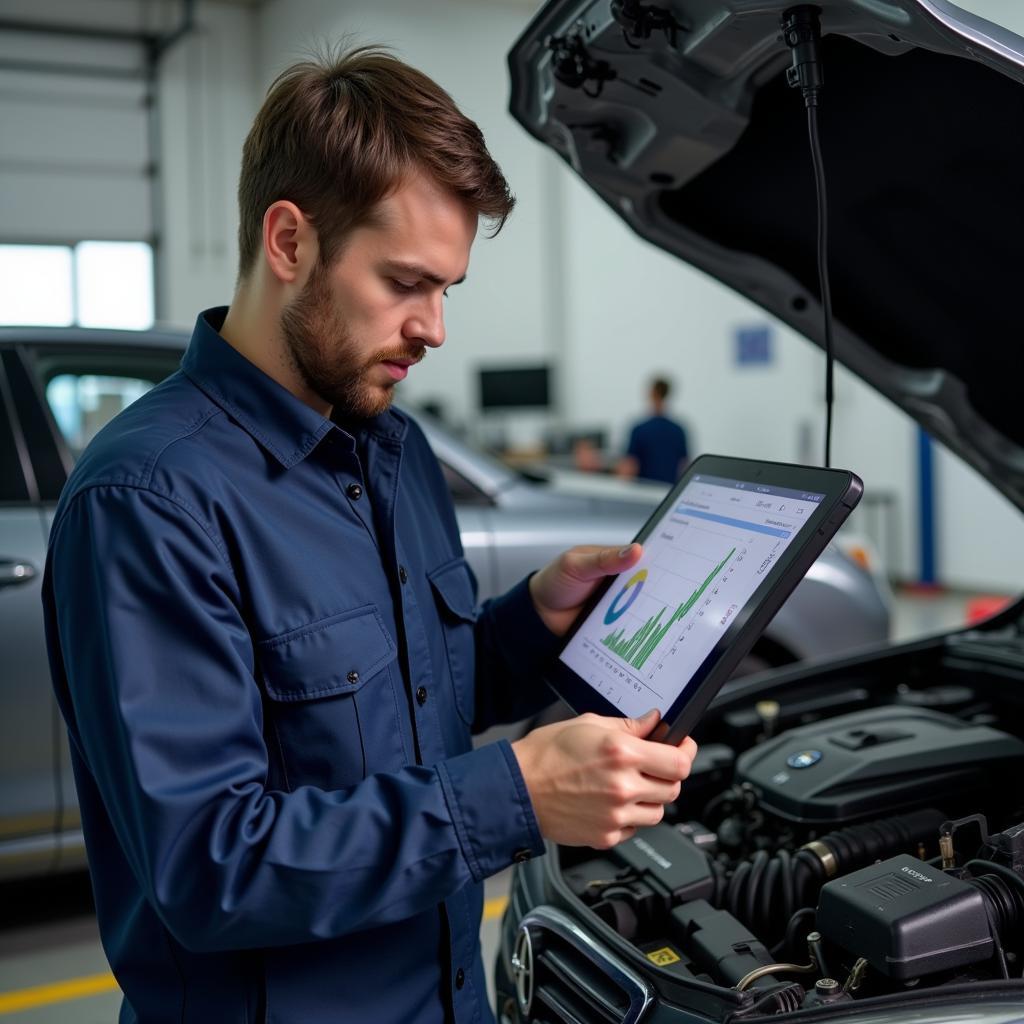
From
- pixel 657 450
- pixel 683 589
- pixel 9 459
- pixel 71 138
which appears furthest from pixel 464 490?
pixel 71 138

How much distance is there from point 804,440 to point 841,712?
6747 mm

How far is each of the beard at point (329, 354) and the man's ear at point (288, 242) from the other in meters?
0.02

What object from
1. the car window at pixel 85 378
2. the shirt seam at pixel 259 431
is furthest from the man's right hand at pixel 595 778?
the car window at pixel 85 378

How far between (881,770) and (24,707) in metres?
1.91

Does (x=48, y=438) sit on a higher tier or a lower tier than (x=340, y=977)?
higher

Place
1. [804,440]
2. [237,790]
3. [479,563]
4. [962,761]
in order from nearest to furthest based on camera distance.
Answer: [237,790] → [962,761] → [479,563] → [804,440]

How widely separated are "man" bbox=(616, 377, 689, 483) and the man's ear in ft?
21.3

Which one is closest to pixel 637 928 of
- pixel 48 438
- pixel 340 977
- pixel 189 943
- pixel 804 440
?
pixel 340 977

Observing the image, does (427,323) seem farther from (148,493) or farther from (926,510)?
(926,510)

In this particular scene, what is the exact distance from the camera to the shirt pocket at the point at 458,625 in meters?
1.40

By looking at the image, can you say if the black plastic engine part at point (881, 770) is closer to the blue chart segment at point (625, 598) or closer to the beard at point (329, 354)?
the blue chart segment at point (625, 598)

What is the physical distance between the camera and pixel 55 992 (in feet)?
8.63

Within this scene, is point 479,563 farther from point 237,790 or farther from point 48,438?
point 237,790

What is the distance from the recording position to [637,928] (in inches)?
57.1
